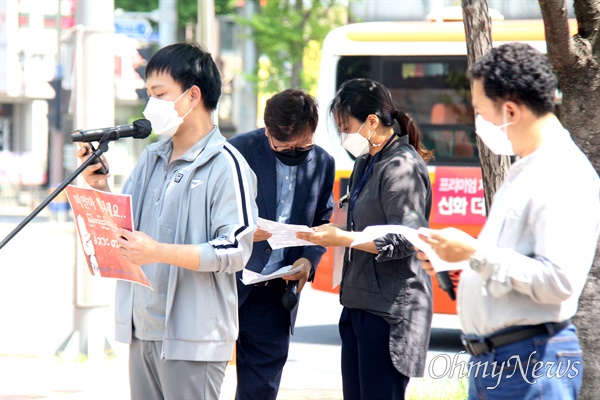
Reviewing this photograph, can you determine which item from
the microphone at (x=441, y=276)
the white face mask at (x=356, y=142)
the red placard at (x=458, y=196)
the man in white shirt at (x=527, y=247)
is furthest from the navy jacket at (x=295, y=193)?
the red placard at (x=458, y=196)

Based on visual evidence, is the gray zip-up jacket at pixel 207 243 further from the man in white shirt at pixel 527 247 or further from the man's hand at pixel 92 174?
the man in white shirt at pixel 527 247

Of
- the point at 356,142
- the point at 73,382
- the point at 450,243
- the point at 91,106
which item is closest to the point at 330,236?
the point at 356,142

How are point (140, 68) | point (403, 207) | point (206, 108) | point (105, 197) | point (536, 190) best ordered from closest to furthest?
point (536, 190) < point (105, 197) < point (206, 108) < point (403, 207) < point (140, 68)

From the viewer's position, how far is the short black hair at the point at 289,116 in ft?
14.0

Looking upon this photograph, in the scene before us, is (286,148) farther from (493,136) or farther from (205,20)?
(205,20)

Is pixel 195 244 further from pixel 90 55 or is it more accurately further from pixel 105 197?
pixel 90 55

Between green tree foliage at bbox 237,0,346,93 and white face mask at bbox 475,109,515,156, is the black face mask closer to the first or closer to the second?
white face mask at bbox 475,109,515,156

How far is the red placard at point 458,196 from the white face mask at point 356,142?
179 inches

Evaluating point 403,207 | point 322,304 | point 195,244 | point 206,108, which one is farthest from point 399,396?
point 322,304

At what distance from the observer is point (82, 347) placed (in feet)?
24.1

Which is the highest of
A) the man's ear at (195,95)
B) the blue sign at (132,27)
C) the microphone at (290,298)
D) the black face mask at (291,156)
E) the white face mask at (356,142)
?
the blue sign at (132,27)

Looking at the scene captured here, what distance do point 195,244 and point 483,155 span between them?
6.42 ft

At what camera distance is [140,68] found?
11000mm

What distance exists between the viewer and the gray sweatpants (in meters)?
3.11
